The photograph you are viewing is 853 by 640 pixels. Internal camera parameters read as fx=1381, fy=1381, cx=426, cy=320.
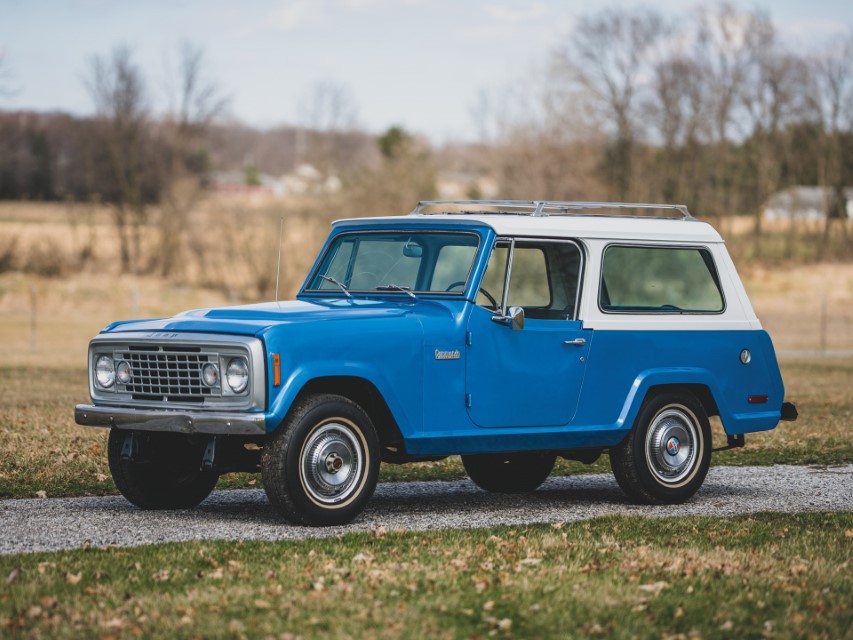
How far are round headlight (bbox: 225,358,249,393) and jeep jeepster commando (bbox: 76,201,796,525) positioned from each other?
0.01 meters

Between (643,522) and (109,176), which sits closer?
(643,522)

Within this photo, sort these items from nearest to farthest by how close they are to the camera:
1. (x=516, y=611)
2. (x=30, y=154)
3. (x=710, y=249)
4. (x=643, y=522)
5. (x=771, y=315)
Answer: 1. (x=516, y=611)
2. (x=643, y=522)
3. (x=710, y=249)
4. (x=771, y=315)
5. (x=30, y=154)

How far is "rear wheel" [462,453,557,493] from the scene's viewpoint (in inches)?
453

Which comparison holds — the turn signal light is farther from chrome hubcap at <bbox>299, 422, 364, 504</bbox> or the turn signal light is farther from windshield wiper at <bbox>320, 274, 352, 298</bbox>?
windshield wiper at <bbox>320, 274, 352, 298</bbox>

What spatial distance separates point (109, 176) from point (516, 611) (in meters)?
57.8

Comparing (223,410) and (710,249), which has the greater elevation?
(710,249)

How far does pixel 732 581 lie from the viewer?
748 cm

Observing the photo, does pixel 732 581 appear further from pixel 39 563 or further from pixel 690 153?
pixel 690 153

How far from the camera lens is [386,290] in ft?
33.4

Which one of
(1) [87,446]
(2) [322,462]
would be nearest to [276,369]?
(2) [322,462]

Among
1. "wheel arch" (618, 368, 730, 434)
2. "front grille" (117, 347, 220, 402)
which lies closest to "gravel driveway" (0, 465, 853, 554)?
"wheel arch" (618, 368, 730, 434)

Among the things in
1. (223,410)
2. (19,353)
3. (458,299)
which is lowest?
(19,353)

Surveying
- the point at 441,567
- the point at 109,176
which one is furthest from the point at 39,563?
the point at 109,176

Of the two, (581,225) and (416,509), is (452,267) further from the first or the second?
(416,509)
